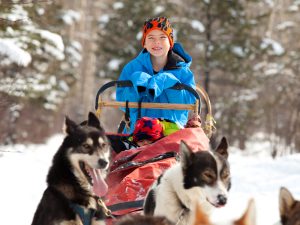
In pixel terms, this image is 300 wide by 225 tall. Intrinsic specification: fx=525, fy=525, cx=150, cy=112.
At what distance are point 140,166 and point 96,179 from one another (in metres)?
0.53

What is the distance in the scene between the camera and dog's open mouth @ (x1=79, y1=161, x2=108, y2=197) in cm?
392

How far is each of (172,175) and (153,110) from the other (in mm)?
1705

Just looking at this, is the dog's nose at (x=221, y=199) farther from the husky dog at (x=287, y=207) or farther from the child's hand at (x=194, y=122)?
the child's hand at (x=194, y=122)

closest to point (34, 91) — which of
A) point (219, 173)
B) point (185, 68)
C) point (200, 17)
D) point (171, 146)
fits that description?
point (200, 17)

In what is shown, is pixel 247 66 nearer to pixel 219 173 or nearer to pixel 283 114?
pixel 283 114

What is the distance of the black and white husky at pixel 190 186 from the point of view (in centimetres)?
343

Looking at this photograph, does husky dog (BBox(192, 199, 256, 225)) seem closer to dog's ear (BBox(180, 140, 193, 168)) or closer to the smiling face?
dog's ear (BBox(180, 140, 193, 168))

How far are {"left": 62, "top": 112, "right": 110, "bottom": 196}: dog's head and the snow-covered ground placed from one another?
2.10 meters

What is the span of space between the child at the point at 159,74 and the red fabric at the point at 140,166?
2.21ft

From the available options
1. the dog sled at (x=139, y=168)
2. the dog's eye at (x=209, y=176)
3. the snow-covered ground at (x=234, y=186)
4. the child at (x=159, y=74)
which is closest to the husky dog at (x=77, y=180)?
the dog sled at (x=139, y=168)

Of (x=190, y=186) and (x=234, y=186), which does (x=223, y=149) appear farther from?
(x=234, y=186)

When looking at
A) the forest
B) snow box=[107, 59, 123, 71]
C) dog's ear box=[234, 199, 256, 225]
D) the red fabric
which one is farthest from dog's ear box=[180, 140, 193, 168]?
snow box=[107, 59, 123, 71]

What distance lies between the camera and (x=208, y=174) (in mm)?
3443

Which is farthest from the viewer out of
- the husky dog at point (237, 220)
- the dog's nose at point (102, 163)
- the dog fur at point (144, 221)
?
the dog's nose at point (102, 163)
